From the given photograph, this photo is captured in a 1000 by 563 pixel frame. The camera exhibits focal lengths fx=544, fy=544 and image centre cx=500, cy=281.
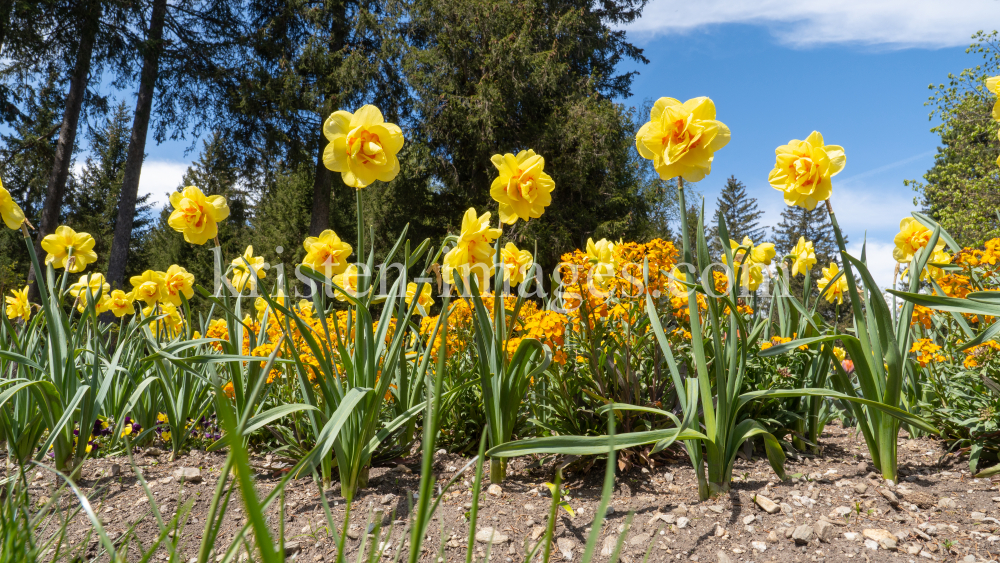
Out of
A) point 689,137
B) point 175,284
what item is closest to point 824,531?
point 689,137

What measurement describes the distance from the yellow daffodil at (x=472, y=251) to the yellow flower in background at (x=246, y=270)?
0.74 m

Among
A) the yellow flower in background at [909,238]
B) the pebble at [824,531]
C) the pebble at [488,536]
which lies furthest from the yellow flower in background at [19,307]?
the yellow flower in background at [909,238]

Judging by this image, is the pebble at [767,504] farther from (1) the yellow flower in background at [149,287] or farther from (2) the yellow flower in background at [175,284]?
(1) the yellow flower in background at [149,287]

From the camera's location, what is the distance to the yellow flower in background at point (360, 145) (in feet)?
5.81

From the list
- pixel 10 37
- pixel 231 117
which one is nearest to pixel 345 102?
pixel 231 117

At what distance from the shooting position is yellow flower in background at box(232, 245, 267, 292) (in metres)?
2.18

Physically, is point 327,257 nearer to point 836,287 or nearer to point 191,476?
point 191,476

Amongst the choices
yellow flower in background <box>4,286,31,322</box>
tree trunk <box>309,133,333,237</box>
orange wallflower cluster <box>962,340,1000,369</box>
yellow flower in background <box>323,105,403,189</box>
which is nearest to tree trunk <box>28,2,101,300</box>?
tree trunk <box>309,133,333,237</box>

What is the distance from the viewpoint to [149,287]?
2840 millimetres

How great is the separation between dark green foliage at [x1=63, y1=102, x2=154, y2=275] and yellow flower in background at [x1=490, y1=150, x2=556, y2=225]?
2342 cm

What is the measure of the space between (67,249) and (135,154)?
7.62 metres

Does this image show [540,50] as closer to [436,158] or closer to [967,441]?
[436,158]

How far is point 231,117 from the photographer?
11320 mm

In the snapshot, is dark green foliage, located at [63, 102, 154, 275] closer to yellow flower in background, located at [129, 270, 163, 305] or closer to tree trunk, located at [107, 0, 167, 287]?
tree trunk, located at [107, 0, 167, 287]
